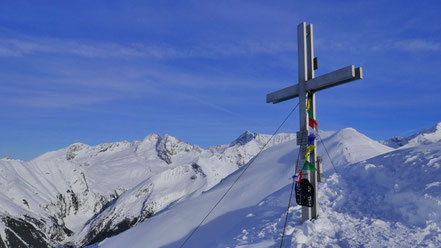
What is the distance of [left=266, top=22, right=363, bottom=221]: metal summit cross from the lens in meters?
8.08

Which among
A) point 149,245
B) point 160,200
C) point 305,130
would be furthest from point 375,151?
point 160,200

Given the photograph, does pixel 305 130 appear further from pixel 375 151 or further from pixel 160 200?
pixel 160 200

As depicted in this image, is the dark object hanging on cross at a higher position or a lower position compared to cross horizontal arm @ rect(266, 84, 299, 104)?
lower

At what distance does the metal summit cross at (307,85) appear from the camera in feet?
26.5

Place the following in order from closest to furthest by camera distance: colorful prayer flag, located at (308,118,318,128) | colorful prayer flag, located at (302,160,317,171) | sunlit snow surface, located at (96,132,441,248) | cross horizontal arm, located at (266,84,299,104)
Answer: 1. sunlit snow surface, located at (96,132,441,248)
2. colorful prayer flag, located at (302,160,317,171)
3. colorful prayer flag, located at (308,118,318,128)
4. cross horizontal arm, located at (266,84,299,104)

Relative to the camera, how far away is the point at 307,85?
28.9 feet

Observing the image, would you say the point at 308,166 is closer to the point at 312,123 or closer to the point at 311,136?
the point at 311,136

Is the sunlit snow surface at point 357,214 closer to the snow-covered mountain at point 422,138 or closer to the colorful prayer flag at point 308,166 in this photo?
the colorful prayer flag at point 308,166

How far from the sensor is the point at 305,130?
8672 mm

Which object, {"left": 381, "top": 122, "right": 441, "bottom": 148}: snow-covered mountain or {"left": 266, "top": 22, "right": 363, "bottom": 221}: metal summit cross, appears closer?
{"left": 266, "top": 22, "right": 363, "bottom": 221}: metal summit cross

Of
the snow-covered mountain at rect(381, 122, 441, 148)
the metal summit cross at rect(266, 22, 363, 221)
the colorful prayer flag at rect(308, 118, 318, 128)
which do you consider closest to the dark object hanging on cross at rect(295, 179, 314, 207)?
the metal summit cross at rect(266, 22, 363, 221)

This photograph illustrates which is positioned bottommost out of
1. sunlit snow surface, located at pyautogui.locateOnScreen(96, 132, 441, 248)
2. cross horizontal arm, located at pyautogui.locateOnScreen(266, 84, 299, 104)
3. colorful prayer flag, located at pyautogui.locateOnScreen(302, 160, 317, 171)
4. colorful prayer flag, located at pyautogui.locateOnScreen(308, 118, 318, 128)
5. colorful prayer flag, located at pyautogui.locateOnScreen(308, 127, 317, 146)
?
sunlit snow surface, located at pyautogui.locateOnScreen(96, 132, 441, 248)

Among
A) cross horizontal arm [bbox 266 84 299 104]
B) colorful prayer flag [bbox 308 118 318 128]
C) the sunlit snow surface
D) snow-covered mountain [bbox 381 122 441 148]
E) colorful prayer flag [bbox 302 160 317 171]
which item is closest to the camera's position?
the sunlit snow surface

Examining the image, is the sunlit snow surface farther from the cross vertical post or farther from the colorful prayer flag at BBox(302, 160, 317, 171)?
the colorful prayer flag at BBox(302, 160, 317, 171)
